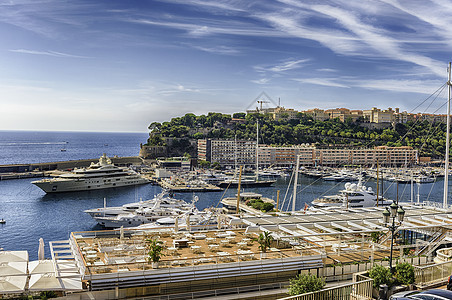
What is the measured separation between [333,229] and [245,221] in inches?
119

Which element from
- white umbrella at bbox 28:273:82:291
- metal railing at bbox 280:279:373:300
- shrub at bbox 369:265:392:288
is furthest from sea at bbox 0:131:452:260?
shrub at bbox 369:265:392:288

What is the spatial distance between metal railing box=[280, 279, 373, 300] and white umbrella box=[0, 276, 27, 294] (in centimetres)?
614

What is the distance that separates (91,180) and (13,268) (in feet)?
147

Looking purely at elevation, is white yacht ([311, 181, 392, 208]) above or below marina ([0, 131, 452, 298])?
below

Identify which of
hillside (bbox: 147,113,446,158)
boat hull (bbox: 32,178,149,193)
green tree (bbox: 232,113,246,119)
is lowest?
boat hull (bbox: 32,178,149,193)

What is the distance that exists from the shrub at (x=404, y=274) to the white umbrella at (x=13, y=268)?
27.8 ft

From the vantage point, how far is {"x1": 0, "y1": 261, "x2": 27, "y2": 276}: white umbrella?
404 inches

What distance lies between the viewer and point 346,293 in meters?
8.33

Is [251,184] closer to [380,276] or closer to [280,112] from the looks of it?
[380,276]

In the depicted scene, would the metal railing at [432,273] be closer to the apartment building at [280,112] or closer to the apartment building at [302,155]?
the apartment building at [302,155]

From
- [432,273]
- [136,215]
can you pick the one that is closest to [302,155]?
[136,215]

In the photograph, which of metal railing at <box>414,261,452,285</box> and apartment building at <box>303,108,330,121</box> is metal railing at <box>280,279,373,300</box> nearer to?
metal railing at <box>414,261,452,285</box>

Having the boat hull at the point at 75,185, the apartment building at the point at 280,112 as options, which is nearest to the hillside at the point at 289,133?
the apartment building at the point at 280,112

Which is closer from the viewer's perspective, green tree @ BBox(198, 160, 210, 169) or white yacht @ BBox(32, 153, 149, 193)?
white yacht @ BBox(32, 153, 149, 193)
